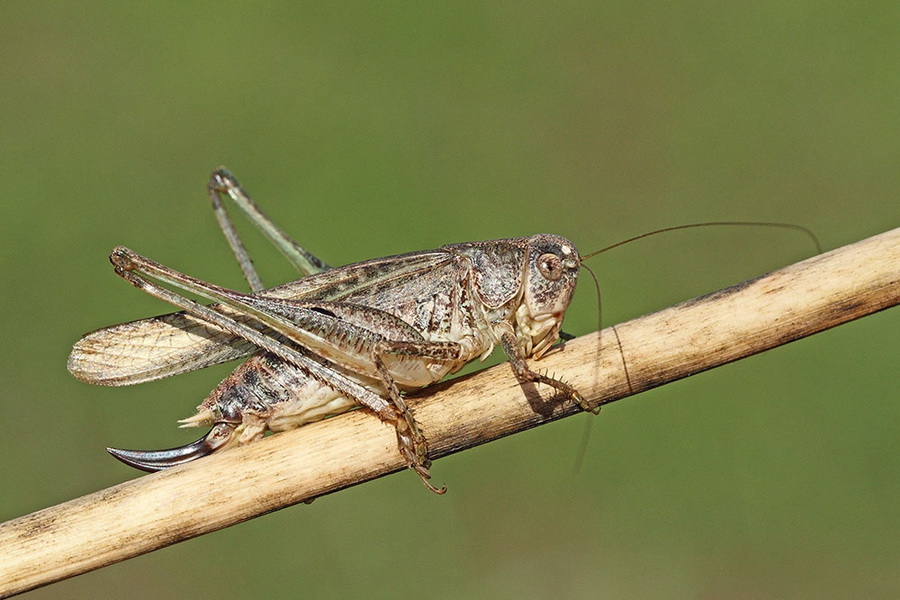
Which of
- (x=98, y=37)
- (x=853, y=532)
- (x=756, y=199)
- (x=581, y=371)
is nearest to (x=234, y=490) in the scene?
(x=581, y=371)

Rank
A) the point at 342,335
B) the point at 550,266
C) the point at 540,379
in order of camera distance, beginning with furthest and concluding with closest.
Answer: the point at 550,266
the point at 342,335
the point at 540,379

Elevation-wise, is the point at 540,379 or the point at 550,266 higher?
the point at 550,266

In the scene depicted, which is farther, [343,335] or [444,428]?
[343,335]

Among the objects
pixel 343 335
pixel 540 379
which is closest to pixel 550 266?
pixel 540 379

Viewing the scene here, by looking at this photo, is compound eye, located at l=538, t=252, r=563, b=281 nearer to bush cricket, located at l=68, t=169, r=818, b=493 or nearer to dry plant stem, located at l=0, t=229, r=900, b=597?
bush cricket, located at l=68, t=169, r=818, b=493

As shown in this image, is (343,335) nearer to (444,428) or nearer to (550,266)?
(444,428)

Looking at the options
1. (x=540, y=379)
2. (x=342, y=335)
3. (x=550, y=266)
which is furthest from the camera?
(x=550, y=266)

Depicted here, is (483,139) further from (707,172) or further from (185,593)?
(185,593)

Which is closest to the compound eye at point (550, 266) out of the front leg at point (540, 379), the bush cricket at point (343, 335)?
the bush cricket at point (343, 335)
